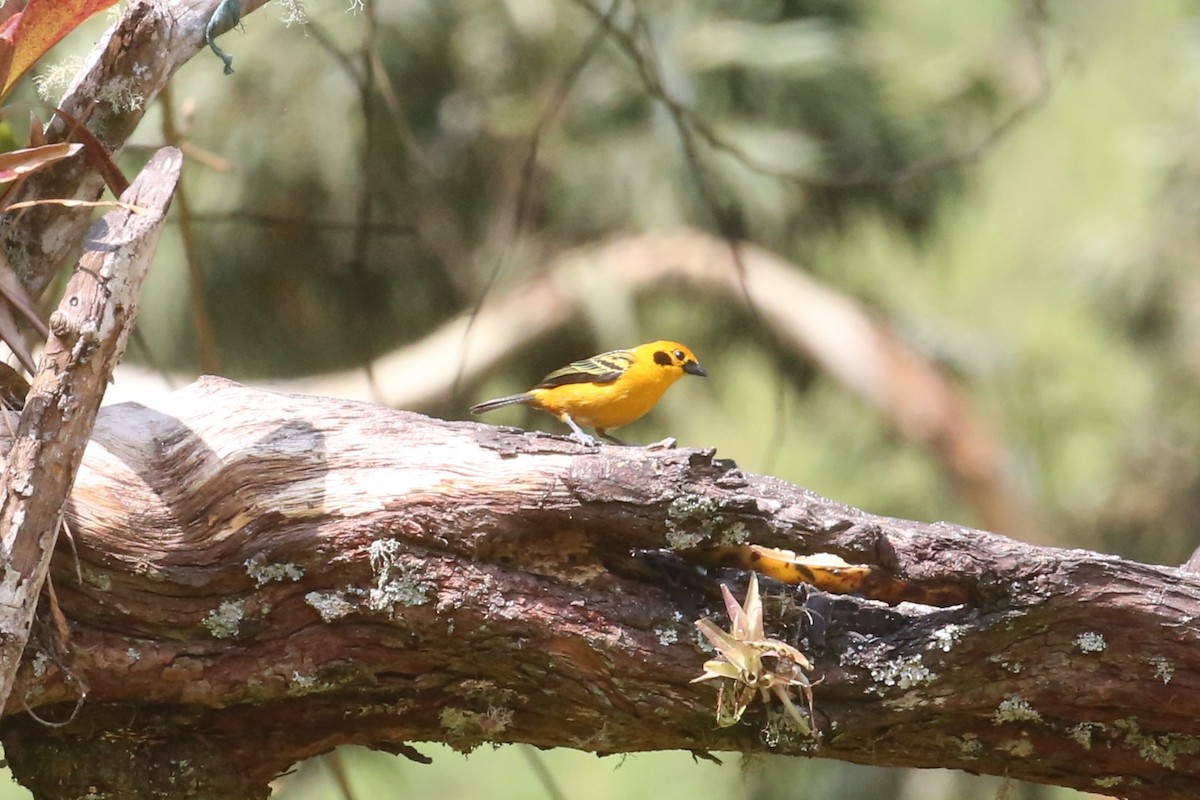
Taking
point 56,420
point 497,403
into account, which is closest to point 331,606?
point 56,420

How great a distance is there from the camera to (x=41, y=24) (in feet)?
8.11

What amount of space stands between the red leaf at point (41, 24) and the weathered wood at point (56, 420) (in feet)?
1.62

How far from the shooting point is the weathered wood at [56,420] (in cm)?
216

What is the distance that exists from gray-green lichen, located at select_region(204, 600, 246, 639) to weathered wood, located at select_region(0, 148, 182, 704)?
1.06ft

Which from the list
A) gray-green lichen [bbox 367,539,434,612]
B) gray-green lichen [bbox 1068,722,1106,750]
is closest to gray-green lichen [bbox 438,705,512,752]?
gray-green lichen [bbox 367,539,434,612]

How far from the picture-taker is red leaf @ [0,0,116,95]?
8.03ft

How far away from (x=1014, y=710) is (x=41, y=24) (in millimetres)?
2104

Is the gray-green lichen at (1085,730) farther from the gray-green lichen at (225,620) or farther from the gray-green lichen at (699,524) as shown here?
the gray-green lichen at (225,620)

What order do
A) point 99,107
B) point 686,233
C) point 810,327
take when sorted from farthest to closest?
1. point 810,327
2. point 686,233
3. point 99,107

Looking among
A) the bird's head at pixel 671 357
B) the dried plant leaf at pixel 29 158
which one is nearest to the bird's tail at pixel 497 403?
the bird's head at pixel 671 357

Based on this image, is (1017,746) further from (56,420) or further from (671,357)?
(671,357)

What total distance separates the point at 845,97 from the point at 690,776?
32.5 ft

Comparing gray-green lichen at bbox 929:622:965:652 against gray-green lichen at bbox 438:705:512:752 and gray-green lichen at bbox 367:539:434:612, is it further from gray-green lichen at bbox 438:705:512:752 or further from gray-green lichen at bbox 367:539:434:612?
gray-green lichen at bbox 367:539:434:612

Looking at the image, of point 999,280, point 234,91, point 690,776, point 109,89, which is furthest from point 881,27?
point 690,776
